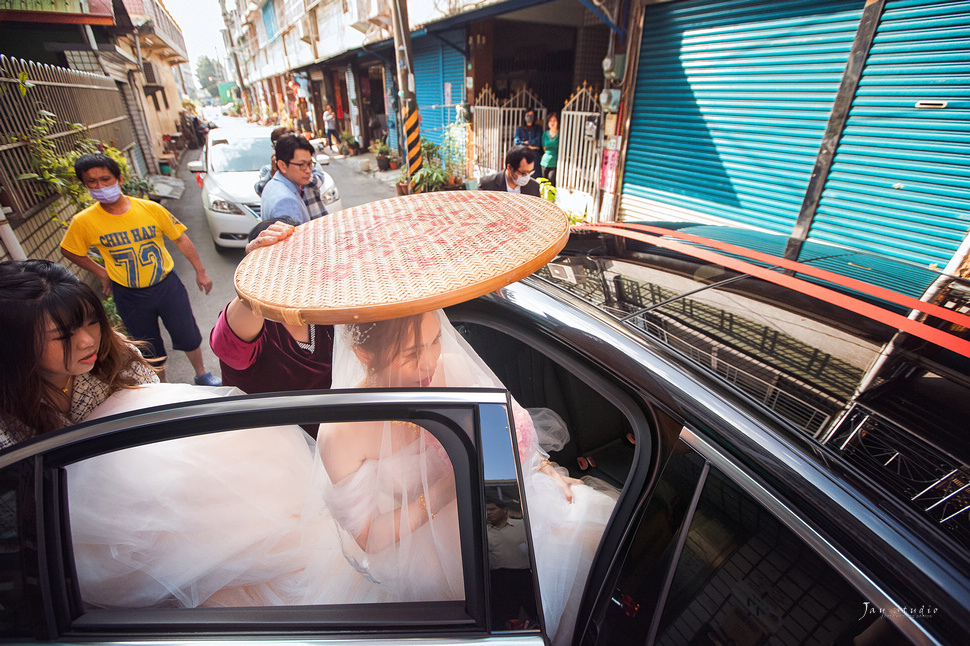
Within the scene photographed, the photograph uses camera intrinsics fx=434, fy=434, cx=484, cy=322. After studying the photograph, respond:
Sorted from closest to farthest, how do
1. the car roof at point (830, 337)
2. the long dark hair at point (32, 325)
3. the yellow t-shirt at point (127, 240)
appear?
the car roof at point (830, 337), the long dark hair at point (32, 325), the yellow t-shirt at point (127, 240)

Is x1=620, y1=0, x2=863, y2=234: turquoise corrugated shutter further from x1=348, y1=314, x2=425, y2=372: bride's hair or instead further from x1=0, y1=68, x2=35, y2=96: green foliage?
x1=0, y1=68, x2=35, y2=96: green foliage

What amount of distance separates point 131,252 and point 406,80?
5.13m

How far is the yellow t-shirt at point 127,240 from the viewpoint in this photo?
2.82m

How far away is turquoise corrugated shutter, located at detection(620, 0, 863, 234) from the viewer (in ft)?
13.9

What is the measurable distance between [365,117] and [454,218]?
1798 centimetres

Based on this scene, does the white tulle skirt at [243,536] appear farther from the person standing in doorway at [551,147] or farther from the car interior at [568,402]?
the person standing in doorway at [551,147]

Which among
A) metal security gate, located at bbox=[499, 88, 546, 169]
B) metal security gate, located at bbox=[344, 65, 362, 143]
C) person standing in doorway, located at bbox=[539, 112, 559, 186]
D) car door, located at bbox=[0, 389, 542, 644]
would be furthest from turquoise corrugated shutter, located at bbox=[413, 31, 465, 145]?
car door, located at bbox=[0, 389, 542, 644]

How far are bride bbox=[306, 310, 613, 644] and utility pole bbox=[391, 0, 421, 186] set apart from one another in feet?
21.5

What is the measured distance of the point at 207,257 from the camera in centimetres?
623

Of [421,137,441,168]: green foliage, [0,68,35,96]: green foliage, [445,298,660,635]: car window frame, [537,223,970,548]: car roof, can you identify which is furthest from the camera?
[421,137,441,168]: green foliage

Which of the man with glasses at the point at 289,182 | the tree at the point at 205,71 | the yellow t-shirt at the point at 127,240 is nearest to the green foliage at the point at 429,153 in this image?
the man with glasses at the point at 289,182

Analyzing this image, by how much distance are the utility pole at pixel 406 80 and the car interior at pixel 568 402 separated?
6099mm

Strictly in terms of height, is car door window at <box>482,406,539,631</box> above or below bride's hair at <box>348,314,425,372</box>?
below

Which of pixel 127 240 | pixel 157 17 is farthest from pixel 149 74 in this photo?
pixel 127 240
